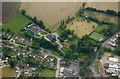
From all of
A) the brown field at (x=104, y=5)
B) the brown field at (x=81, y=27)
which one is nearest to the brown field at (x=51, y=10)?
the brown field at (x=81, y=27)

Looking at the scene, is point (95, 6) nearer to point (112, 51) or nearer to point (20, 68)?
point (112, 51)

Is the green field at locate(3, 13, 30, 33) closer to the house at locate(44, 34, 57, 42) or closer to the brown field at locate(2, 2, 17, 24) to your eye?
the brown field at locate(2, 2, 17, 24)

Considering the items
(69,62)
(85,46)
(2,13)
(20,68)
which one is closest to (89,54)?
(85,46)

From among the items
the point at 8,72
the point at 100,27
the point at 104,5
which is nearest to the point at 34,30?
the point at 8,72

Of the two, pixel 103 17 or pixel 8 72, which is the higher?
pixel 103 17

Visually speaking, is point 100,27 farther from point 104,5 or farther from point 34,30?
point 34,30

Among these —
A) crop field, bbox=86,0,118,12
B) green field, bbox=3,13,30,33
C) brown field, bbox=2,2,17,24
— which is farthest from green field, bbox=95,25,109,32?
brown field, bbox=2,2,17,24
